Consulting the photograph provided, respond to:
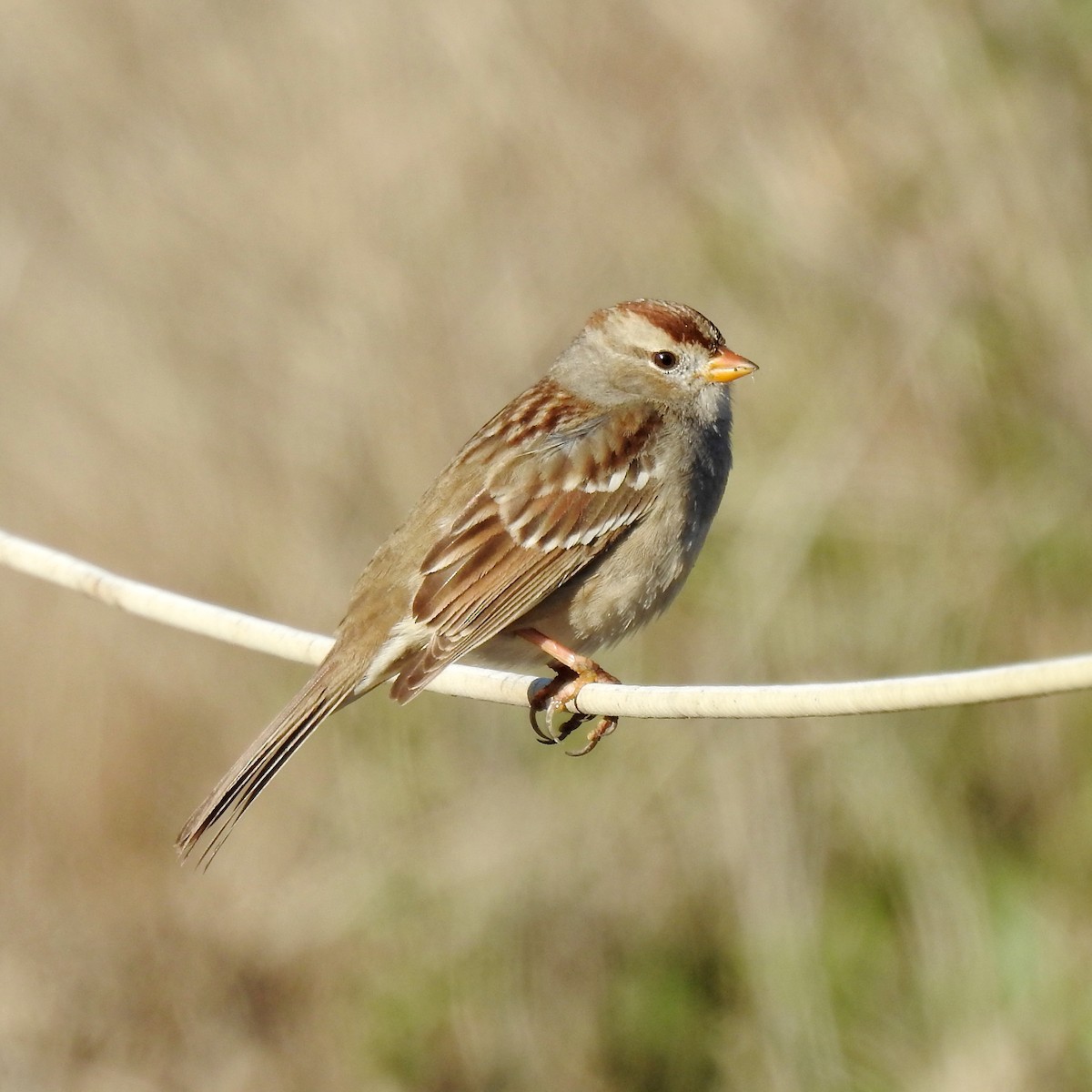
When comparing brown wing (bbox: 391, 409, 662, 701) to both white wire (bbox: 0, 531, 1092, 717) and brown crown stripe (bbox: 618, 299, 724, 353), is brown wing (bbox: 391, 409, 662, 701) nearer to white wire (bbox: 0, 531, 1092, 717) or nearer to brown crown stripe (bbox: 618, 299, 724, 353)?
white wire (bbox: 0, 531, 1092, 717)

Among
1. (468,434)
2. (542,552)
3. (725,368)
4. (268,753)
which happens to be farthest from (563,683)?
(468,434)

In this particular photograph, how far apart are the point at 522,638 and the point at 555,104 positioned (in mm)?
2302

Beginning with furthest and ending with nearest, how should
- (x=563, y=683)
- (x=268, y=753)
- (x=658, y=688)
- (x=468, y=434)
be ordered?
(x=468, y=434)
(x=563, y=683)
(x=268, y=753)
(x=658, y=688)

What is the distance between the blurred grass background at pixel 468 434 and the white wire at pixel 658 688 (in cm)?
196

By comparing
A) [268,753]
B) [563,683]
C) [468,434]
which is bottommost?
[468,434]

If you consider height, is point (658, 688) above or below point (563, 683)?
above

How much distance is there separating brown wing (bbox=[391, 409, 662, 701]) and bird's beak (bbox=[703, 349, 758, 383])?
26 centimetres

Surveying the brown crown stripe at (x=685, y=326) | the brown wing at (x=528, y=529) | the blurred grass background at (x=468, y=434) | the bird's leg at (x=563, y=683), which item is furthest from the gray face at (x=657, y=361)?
the blurred grass background at (x=468, y=434)

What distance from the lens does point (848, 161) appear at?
488 cm

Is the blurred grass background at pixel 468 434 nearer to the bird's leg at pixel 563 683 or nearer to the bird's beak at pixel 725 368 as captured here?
the bird's beak at pixel 725 368

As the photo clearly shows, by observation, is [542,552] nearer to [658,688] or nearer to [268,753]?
[268,753]

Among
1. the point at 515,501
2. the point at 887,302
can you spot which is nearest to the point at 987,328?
the point at 887,302

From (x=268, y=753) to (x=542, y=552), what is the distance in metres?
0.73

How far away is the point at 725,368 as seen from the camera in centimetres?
395
